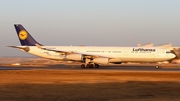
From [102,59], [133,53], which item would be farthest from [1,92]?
[133,53]

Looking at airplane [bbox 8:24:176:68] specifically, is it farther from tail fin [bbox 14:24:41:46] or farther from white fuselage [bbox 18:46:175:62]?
tail fin [bbox 14:24:41:46]

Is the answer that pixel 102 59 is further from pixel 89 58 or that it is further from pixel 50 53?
pixel 50 53

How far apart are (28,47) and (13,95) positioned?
37.9m

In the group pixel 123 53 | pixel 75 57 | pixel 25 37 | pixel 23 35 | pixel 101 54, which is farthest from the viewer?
pixel 23 35

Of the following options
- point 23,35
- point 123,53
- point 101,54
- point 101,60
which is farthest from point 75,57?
point 23,35

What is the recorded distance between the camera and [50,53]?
170 feet

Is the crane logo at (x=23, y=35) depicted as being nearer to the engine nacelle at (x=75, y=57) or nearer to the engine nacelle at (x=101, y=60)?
the engine nacelle at (x=75, y=57)

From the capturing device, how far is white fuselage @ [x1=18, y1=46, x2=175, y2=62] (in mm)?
50000

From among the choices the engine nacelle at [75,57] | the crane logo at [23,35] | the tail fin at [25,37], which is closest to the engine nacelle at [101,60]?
the engine nacelle at [75,57]

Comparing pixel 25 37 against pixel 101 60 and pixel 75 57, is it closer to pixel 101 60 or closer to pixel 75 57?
pixel 75 57

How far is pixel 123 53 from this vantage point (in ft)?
166

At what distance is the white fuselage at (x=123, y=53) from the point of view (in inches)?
1969

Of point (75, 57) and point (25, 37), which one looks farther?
point (25, 37)

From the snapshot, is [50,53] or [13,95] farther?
[50,53]
